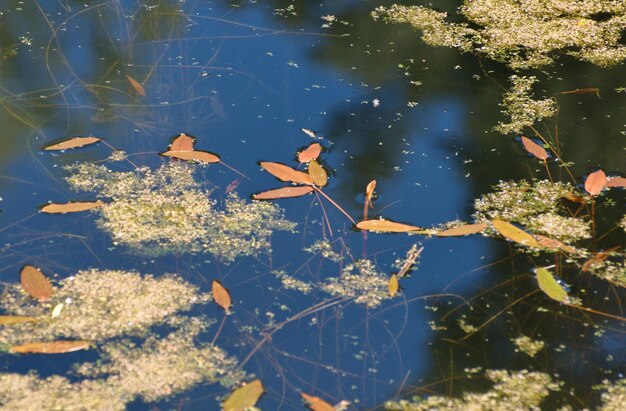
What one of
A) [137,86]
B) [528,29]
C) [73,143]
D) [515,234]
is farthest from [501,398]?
[528,29]

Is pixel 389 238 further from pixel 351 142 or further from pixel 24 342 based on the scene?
pixel 24 342

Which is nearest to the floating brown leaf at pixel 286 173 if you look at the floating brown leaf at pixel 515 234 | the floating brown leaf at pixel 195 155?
the floating brown leaf at pixel 195 155

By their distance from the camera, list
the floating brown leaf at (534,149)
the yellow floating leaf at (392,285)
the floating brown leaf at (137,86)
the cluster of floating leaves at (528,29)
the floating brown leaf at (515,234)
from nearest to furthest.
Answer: the yellow floating leaf at (392,285)
the floating brown leaf at (515,234)
the floating brown leaf at (534,149)
the floating brown leaf at (137,86)
the cluster of floating leaves at (528,29)

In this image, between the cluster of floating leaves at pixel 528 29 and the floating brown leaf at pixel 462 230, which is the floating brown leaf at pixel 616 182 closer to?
the floating brown leaf at pixel 462 230

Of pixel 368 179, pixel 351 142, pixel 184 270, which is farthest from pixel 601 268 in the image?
pixel 184 270

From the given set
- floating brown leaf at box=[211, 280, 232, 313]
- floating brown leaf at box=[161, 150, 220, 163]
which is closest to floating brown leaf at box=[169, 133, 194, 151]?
floating brown leaf at box=[161, 150, 220, 163]

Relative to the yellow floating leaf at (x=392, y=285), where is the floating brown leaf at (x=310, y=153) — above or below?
above
